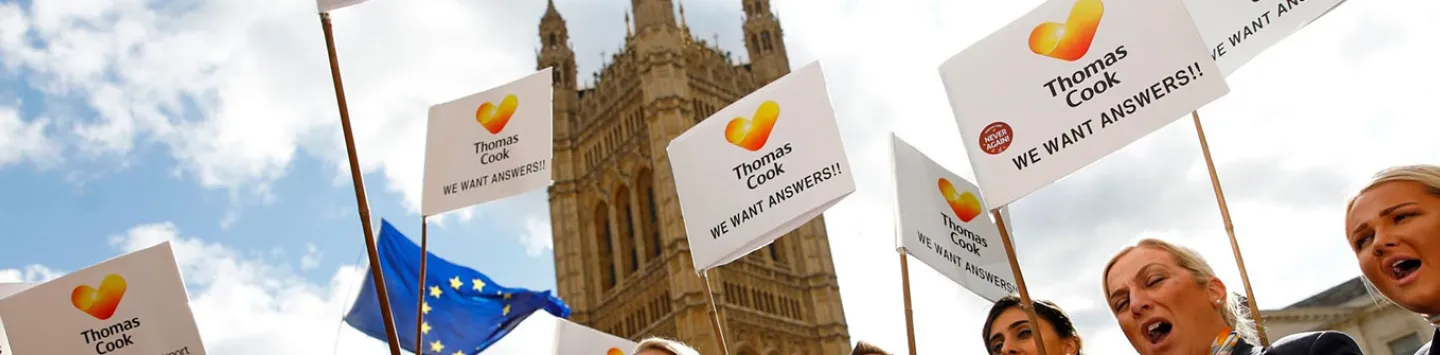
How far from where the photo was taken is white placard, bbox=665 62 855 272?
4809 mm

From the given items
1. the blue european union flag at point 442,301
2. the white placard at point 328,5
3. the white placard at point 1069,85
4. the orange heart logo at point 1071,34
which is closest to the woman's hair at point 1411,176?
the white placard at point 1069,85

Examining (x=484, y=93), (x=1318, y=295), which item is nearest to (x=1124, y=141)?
(x=484, y=93)

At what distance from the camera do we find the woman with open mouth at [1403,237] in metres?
1.81

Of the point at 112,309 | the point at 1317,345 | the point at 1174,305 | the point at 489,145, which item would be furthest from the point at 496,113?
the point at 1317,345

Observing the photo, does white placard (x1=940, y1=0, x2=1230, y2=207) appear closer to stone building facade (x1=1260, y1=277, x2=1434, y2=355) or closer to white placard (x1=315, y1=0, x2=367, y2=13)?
white placard (x1=315, y1=0, x2=367, y2=13)

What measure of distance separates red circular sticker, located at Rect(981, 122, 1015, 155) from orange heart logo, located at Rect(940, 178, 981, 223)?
162 cm

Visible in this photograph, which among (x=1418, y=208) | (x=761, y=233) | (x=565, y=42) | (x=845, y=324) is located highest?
(x=565, y=42)

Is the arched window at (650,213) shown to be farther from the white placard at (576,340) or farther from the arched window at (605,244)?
the white placard at (576,340)

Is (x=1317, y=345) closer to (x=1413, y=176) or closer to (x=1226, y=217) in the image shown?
(x=1413, y=176)

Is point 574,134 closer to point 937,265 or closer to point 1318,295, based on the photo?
point 1318,295

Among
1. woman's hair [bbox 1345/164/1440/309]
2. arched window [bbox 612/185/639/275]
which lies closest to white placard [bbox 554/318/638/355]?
woman's hair [bbox 1345/164/1440/309]

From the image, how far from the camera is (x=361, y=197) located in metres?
3.35

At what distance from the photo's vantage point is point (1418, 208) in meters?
1.87

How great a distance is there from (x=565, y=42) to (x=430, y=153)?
37.9m
